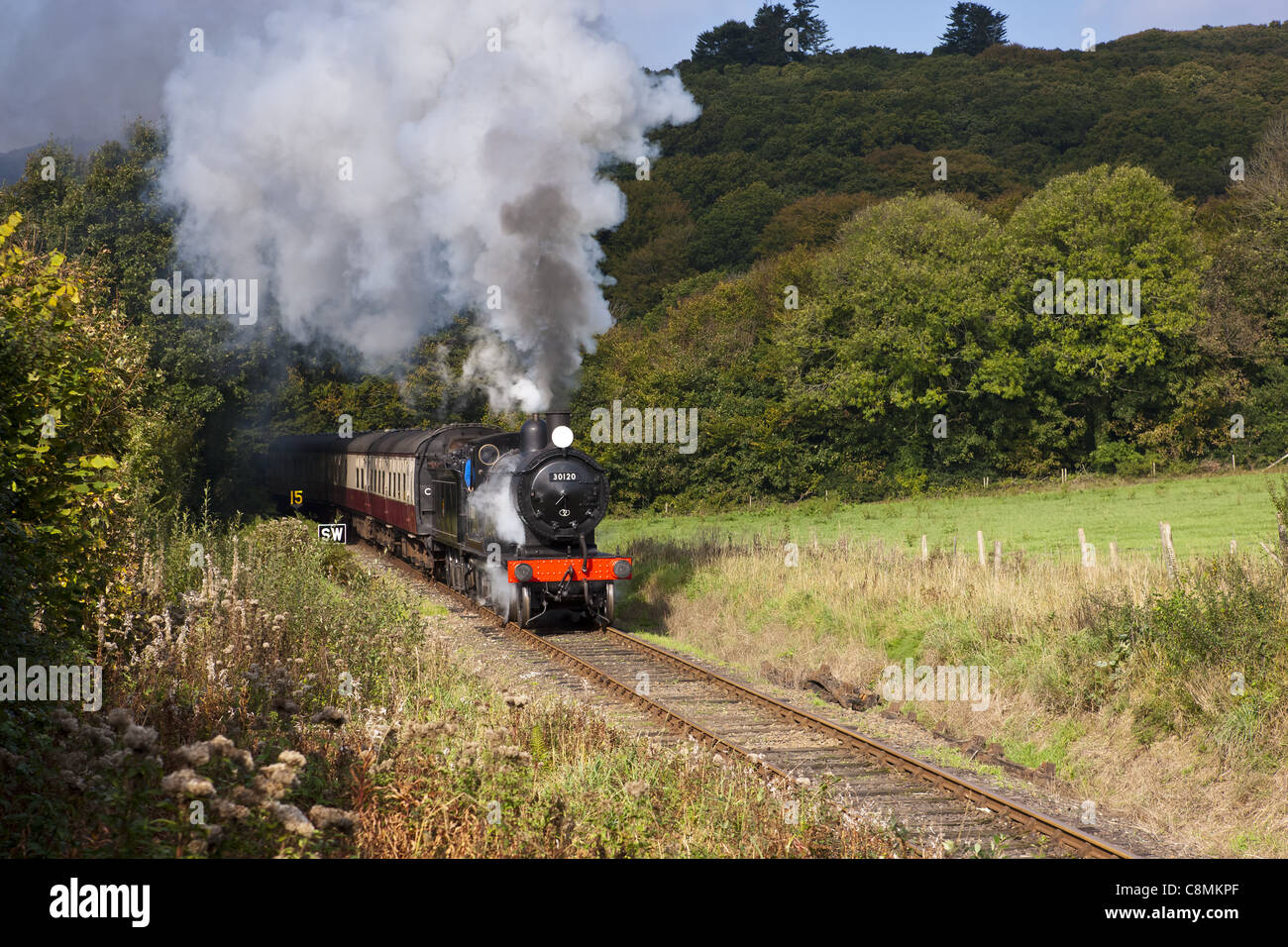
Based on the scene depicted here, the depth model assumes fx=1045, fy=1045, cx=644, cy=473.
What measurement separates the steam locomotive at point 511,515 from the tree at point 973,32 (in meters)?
115

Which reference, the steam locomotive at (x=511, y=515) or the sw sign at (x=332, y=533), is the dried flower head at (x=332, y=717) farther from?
the sw sign at (x=332, y=533)

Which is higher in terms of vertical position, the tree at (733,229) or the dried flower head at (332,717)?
Result: the tree at (733,229)

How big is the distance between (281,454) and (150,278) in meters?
18.6

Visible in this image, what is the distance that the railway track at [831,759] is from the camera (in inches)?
300

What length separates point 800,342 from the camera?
46.4 m

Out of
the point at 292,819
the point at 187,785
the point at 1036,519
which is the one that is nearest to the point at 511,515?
the point at 292,819

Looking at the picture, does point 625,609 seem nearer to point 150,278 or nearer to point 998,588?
point 998,588

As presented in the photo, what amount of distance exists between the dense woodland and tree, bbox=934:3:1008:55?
42887mm

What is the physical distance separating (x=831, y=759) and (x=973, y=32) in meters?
128

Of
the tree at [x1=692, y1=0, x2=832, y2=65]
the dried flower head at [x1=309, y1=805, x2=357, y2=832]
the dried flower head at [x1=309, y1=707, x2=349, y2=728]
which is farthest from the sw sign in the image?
the tree at [x1=692, y1=0, x2=832, y2=65]

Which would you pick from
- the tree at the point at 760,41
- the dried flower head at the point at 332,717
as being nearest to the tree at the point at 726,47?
the tree at the point at 760,41

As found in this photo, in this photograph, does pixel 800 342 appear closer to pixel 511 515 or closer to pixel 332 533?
pixel 332 533

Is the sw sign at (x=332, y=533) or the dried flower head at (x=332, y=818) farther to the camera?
the sw sign at (x=332, y=533)

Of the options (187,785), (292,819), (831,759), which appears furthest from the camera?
(831,759)
